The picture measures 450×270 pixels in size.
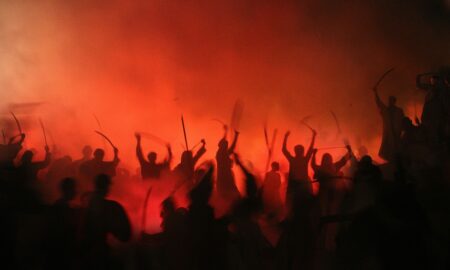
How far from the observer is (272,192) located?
402 cm

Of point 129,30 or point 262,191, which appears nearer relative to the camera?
point 262,191

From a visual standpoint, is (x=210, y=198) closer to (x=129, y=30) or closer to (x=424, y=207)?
(x=424, y=207)

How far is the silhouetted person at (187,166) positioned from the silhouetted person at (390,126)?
219cm

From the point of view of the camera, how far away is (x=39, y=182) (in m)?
3.99

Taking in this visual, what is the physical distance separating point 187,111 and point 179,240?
2022 millimetres

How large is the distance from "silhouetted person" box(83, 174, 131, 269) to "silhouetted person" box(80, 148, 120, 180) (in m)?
Result: 0.84

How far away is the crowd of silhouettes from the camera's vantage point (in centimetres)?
335

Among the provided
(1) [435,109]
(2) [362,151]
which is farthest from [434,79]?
(2) [362,151]

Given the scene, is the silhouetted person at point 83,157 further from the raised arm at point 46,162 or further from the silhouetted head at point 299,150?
the silhouetted head at point 299,150

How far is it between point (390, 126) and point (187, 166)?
2588 mm

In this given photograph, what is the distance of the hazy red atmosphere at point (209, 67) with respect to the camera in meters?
4.73

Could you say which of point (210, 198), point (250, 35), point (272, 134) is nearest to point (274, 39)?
point (250, 35)

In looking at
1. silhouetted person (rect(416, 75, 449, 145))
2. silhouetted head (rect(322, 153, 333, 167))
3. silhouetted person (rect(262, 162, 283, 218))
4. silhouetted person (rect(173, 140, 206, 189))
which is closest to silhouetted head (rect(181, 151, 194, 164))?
silhouetted person (rect(173, 140, 206, 189))

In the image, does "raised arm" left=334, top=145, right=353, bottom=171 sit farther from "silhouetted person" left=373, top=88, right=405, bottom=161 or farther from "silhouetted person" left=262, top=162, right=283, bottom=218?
"silhouetted person" left=262, top=162, right=283, bottom=218
